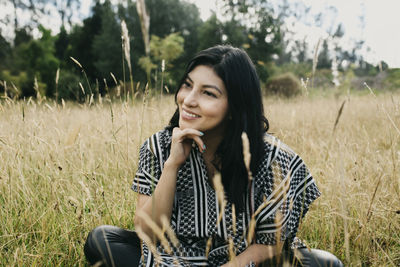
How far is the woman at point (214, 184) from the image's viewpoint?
1342 mm

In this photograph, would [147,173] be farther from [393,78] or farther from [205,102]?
[393,78]

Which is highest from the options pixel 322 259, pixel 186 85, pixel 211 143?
pixel 186 85

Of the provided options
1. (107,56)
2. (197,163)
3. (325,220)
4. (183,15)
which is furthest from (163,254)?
(183,15)

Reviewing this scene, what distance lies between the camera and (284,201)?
124cm

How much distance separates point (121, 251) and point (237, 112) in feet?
2.85

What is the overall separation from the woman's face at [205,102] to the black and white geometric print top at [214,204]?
0.20 meters

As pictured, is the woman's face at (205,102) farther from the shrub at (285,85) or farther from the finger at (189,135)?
the shrub at (285,85)

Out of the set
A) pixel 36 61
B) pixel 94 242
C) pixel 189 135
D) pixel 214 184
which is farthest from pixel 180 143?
pixel 36 61

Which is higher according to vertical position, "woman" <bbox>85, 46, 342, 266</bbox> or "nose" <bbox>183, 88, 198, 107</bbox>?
"nose" <bbox>183, 88, 198, 107</bbox>

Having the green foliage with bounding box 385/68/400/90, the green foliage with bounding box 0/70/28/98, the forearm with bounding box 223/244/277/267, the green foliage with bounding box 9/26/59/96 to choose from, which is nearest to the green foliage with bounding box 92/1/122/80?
the green foliage with bounding box 9/26/59/96

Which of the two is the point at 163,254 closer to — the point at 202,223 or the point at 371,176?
the point at 202,223

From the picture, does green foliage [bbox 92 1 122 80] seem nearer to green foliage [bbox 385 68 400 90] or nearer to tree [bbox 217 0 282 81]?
tree [bbox 217 0 282 81]

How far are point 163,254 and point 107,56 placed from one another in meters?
15.5

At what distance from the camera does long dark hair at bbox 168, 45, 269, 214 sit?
4.58 feet
